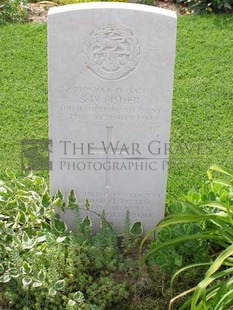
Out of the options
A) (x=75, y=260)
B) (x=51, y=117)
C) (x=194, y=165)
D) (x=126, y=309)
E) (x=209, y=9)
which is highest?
(x=209, y=9)

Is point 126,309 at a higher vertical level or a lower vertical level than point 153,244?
lower

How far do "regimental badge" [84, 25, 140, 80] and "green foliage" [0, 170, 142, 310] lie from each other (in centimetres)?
84

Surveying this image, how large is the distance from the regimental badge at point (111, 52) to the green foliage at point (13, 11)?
3848 mm

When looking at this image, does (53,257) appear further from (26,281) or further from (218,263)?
(218,263)

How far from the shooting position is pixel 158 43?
3715 millimetres

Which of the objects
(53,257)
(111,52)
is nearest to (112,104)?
(111,52)

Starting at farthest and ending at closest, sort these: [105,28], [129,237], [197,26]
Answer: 1. [197,26]
2. [129,237]
3. [105,28]

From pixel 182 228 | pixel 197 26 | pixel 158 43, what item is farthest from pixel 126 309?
pixel 197 26

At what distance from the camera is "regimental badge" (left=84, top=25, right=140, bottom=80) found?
3.69 meters

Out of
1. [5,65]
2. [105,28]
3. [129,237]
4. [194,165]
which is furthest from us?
[5,65]

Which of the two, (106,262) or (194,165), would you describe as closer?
(106,262)

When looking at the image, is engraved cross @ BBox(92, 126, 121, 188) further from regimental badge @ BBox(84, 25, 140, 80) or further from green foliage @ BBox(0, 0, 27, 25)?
green foliage @ BBox(0, 0, 27, 25)

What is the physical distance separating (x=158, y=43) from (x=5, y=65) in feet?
10.0

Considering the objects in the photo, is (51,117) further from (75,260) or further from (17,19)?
(17,19)
